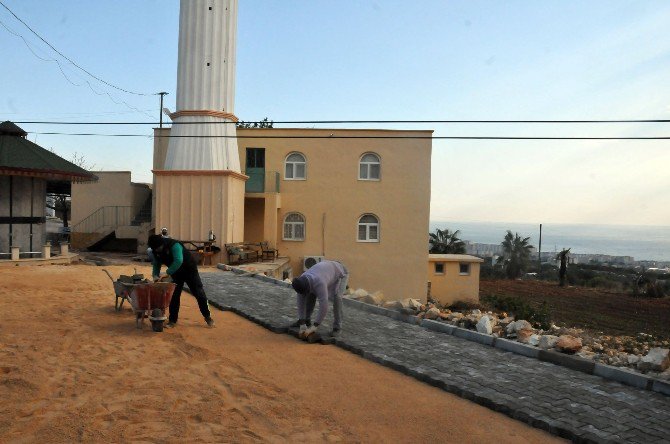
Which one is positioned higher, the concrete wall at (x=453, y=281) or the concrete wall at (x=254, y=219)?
the concrete wall at (x=254, y=219)

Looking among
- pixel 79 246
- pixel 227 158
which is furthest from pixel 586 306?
pixel 79 246

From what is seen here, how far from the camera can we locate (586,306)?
33469 mm

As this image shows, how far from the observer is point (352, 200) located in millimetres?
24484

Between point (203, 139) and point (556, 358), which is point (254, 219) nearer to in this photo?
point (203, 139)

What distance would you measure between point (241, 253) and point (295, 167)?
6.46 metres

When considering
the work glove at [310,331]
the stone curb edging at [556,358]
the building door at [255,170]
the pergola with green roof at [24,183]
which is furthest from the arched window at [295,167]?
the work glove at [310,331]

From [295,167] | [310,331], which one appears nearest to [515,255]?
[295,167]

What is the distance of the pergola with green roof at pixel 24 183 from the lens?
17078mm

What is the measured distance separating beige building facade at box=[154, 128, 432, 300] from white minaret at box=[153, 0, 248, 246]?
348 centimetres

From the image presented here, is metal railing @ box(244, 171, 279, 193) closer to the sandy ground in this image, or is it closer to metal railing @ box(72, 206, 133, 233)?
metal railing @ box(72, 206, 133, 233)

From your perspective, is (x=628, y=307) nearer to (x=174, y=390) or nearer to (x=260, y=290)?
(x=260, y=290)

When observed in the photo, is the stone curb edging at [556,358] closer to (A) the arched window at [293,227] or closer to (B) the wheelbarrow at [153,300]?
(B) the wheelbarrow at [153,300]

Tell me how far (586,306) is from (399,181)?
59.7 ft

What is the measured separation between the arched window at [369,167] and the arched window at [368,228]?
1.94 m
